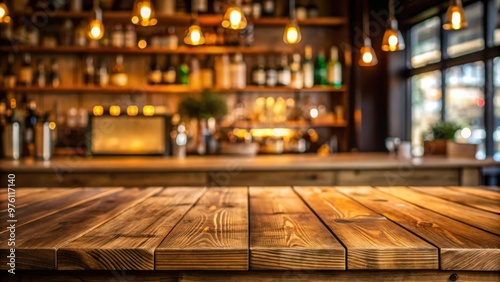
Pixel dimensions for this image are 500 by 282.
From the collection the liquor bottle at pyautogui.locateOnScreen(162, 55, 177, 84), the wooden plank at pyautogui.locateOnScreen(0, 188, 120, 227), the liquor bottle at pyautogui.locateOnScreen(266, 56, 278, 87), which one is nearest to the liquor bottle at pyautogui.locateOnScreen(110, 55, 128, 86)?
the liquor bottle at pyautogui.locateOnScreen(162, 55, 177, 84)

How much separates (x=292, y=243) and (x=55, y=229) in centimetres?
49

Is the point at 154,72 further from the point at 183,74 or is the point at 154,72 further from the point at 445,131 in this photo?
the point at 445,131

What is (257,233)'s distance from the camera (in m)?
1.00

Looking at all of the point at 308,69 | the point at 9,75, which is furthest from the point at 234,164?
the point at 9,75

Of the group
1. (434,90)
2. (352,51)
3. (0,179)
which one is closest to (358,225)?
(0,179)

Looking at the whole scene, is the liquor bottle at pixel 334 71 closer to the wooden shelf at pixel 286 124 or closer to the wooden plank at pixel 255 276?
the wooden shelf at pixel 286 124

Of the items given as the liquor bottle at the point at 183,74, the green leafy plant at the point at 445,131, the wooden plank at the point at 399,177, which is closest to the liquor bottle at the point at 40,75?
the liquor bottle at the point at 183,74

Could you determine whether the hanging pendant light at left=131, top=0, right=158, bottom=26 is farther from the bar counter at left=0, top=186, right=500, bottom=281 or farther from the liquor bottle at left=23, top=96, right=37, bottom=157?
the liquor bottle at left=23, top=96, right=37, bottom=157

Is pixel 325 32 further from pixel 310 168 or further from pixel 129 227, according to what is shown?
pixel 129 227

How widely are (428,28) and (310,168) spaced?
1804mm

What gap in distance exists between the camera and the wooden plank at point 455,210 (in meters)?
1.09

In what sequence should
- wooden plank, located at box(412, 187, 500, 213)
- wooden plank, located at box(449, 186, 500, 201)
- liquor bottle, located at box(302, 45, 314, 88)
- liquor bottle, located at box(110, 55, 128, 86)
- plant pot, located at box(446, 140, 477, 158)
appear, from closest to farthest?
wooden plank, located at box(412, 187, 500, 213), wooden plank, located at box(449, 186, 500, 201), plant pot, located at box(446, 140, 477, 158), liquor bottle, located at box(110, 55, 128, 86), liquor bottle, located at box(302, 45, 314, 88)

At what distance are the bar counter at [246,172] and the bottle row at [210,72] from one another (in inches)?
59.7

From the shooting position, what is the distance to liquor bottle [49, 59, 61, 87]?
4.18 m
